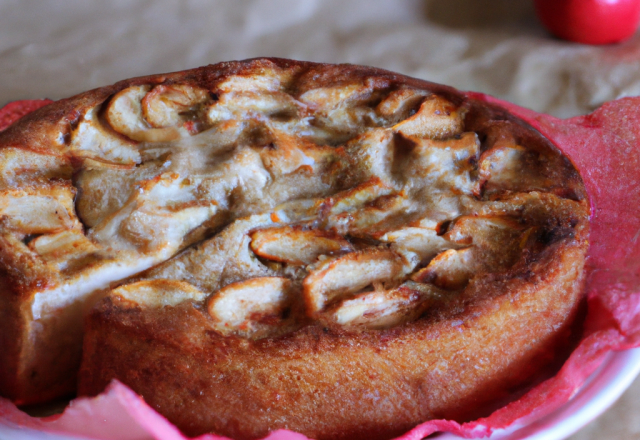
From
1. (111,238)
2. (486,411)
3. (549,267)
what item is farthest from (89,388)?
(549,267)

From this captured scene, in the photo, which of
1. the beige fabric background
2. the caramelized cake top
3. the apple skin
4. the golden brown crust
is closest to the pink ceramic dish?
the golden brown crust

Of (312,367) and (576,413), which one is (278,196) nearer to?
(312,367)

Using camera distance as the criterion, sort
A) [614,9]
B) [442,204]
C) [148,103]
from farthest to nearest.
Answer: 1. [614,9]
2. [148,103]
3. [442,204]

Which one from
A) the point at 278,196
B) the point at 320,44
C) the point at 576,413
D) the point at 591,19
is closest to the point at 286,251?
the point at 278,196

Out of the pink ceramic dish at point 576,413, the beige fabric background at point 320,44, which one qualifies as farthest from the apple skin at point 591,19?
the pink ceramic dish at point 576,413

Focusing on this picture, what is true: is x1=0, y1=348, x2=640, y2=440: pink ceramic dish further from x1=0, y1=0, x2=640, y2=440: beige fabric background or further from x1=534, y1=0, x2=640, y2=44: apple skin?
x1=534, y1=0, x2=640, y2=44: apple skin

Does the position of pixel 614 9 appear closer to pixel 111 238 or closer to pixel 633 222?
pixel 633 222
